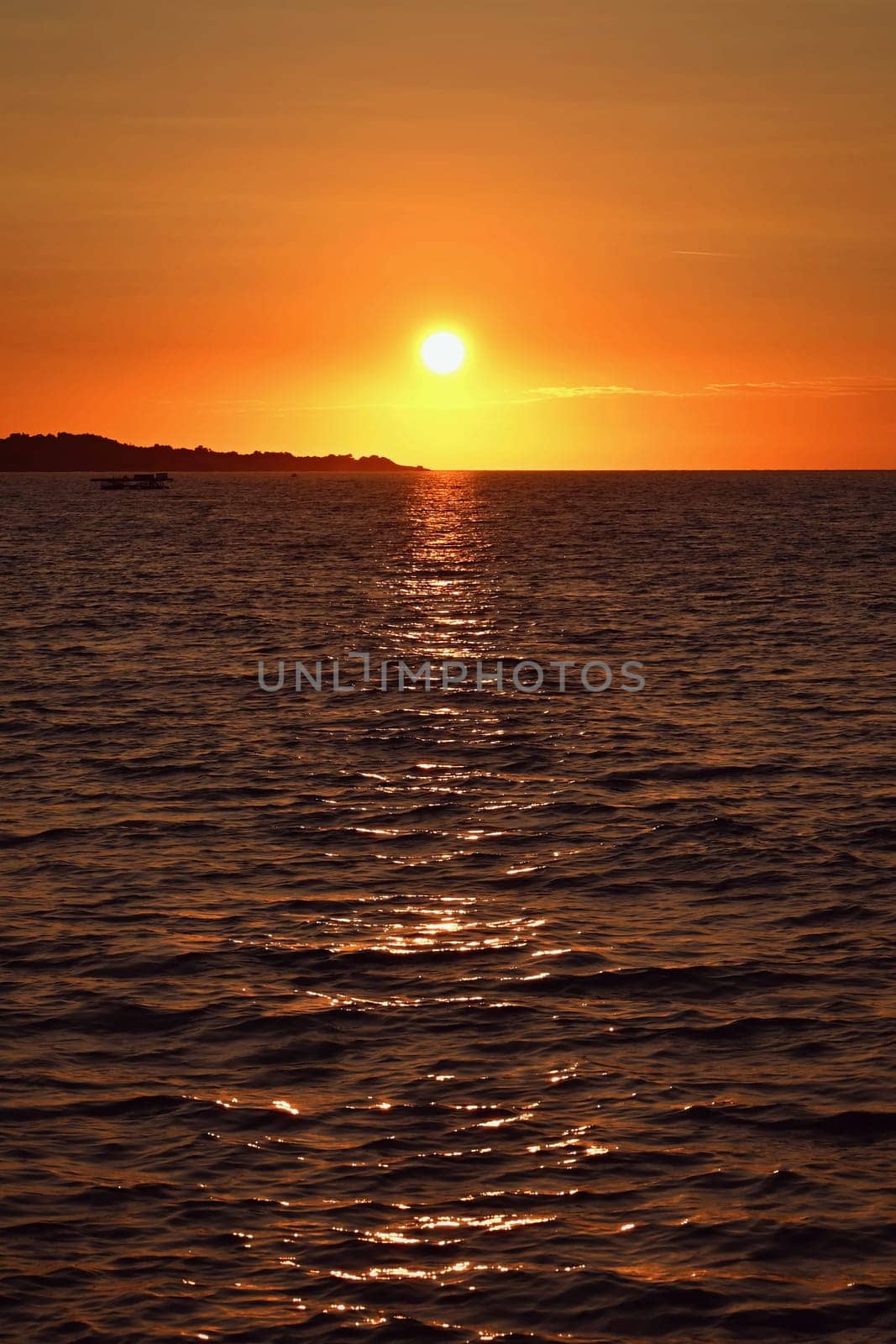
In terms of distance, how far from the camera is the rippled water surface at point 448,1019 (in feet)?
42.3

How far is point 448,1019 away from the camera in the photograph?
1858 centimetres

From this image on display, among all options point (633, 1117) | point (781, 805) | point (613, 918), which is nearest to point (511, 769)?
point (781, 805)

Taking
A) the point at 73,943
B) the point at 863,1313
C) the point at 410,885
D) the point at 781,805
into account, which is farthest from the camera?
the point at 781,805

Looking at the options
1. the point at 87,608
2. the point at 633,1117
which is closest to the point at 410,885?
the point at 633,1117

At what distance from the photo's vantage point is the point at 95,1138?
15.4 meters

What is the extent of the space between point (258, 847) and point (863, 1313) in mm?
16041

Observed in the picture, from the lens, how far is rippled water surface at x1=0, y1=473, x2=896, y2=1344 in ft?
42.3

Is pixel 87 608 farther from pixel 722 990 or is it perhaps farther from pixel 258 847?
pixel 722 990

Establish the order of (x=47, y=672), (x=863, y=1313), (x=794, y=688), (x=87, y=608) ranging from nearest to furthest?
(x=863, y=1313)
(x=794, y=688)
(x=47, y=672)
(x=87, y=608)

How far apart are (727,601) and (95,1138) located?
211 ft

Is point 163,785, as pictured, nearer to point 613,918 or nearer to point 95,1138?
point 613,918

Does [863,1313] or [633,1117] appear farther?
[633,1117]

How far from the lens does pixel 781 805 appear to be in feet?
98.3

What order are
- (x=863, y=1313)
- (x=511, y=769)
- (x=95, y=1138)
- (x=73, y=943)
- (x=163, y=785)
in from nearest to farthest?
1. (x=863, y=1313)
2. (x=95, y=1138)
3. (x=73, y=943)
4. (x=163, y=785)
5. (x=511, y=769)
